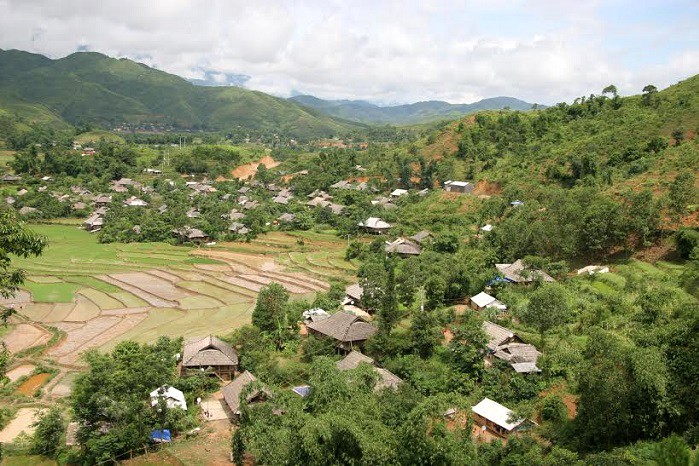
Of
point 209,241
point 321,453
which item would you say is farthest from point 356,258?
point 321,453

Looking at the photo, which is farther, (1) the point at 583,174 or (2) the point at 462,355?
(1) the point at 583,174

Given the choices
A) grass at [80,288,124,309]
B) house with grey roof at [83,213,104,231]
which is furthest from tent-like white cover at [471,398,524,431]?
house with grey roof at [83,213,104,231]

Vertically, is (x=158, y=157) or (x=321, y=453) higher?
(x=158, y=157)

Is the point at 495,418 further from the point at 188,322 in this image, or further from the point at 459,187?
the point at 459,187

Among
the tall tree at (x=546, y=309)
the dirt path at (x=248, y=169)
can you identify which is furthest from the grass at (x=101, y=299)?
the dirt path at (x=248, y=169)

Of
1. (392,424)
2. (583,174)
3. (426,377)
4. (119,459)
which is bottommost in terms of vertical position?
(119,459)

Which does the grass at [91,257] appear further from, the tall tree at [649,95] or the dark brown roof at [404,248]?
the tall tree at [649,95]

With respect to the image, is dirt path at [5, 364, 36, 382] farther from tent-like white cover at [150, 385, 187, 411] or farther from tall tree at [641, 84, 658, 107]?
tall tree at [641, 84, 658, 107]

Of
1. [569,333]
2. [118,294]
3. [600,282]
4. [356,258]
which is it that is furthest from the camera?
[356,258]

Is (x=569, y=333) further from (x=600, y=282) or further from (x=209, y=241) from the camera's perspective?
(x=209, y=241)
